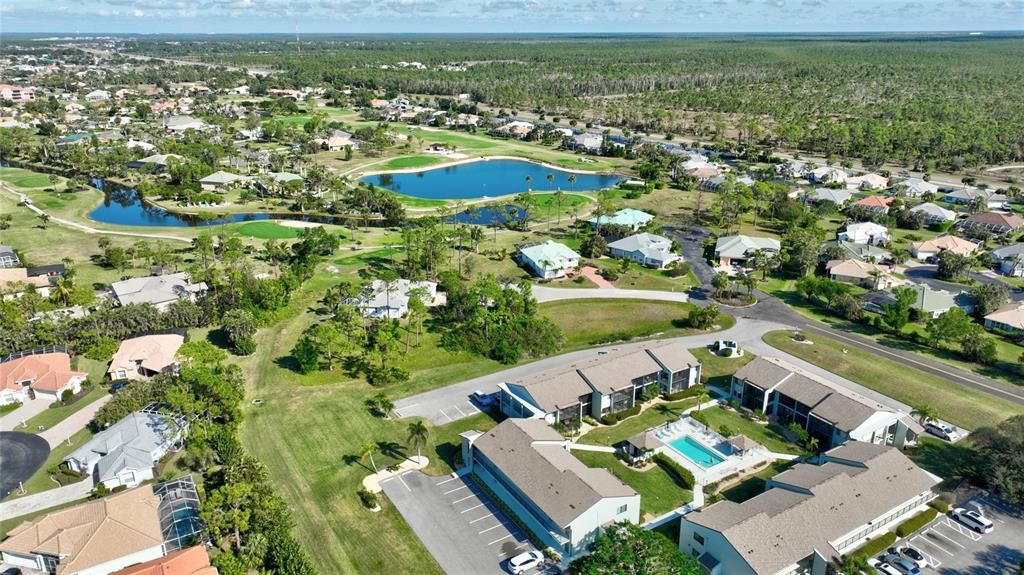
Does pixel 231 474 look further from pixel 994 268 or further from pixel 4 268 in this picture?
pixel 994 268

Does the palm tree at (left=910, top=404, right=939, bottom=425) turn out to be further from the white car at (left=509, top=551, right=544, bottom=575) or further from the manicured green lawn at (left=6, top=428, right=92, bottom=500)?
the manicured green lawn at (left=6, top=428, right=92, bottom=500)

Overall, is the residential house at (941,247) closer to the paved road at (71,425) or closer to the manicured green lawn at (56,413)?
the paved road at (71,425)

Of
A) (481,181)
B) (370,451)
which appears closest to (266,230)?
(481,181)

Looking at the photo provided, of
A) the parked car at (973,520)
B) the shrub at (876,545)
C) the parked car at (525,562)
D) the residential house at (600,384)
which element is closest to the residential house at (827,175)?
the residential house at (600,384)

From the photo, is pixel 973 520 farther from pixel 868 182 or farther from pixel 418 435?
pixel 868 182

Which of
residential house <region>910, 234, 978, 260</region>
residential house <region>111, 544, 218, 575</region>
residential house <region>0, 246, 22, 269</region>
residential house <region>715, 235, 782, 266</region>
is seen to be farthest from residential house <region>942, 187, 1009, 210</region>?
residential house <region>0, 246, 22, 269</region>

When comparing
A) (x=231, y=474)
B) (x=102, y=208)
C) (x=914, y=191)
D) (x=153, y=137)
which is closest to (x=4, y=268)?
(x=102, y=208)
